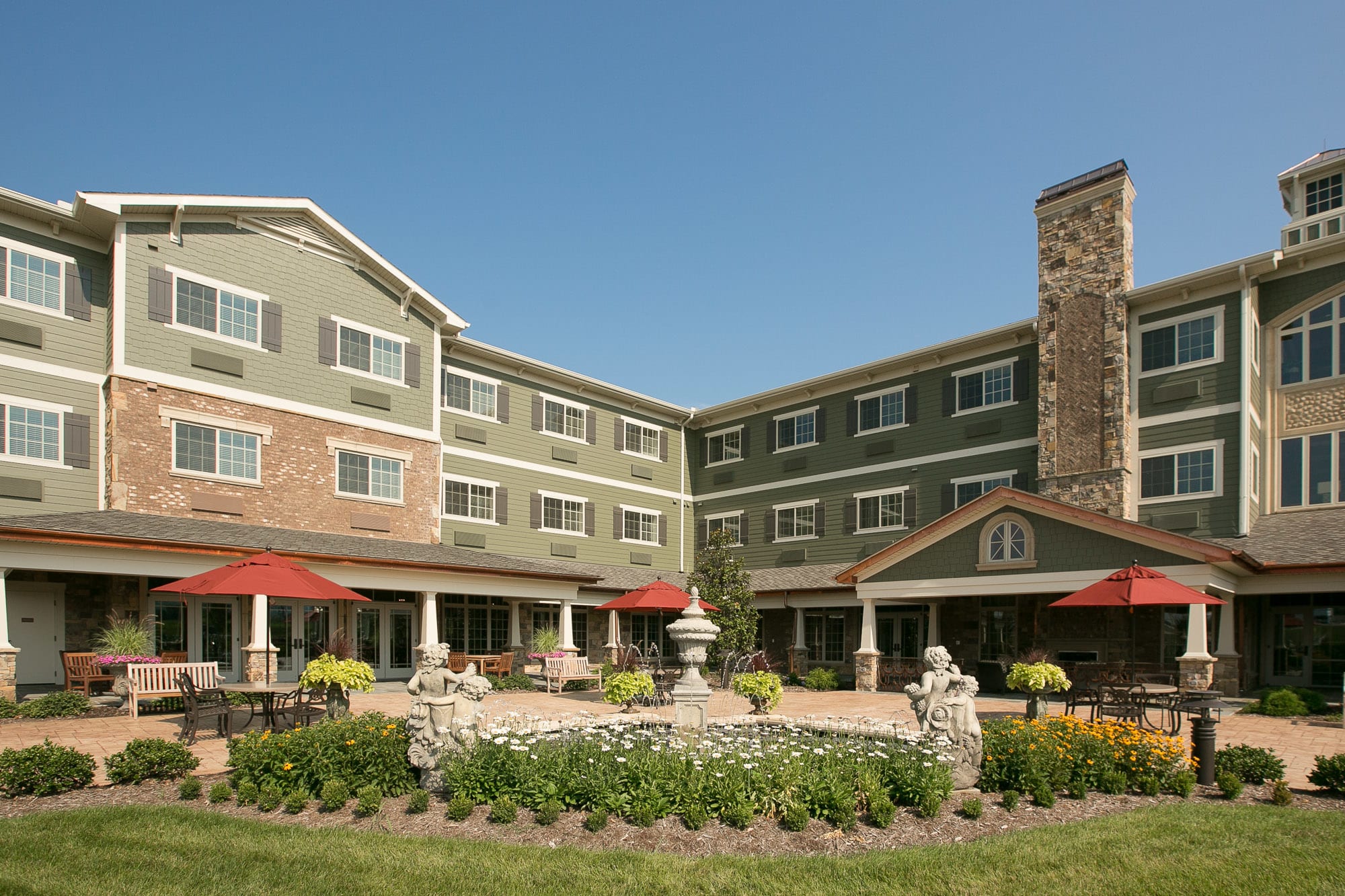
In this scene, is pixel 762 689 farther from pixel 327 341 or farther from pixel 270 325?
pixel 270 325

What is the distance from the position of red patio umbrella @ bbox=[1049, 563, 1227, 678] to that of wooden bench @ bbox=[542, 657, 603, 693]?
1073 centimetres

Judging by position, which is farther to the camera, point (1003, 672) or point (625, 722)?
point (1003, 672)

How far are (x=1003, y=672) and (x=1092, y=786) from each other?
11.8 meters

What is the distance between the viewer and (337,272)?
22.0 meters

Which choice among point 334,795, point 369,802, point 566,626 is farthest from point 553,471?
point 369,802

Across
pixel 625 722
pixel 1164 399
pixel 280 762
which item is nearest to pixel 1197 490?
pixel 1164 399

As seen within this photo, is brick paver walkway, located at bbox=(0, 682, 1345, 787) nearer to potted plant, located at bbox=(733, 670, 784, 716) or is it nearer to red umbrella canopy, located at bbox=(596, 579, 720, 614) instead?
potted plant, located at bbox=(733, 670, 784, 716)

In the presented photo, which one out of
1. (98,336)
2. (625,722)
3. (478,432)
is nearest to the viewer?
(625,722)

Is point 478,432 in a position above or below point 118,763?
above

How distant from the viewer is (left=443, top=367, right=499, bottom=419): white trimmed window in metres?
24.4

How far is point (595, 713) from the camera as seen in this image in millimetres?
14930

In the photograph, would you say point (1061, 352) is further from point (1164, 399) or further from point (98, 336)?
point (98, 336)

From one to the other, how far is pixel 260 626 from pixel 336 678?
6896 mm

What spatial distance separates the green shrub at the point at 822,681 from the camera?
22.1 meters
